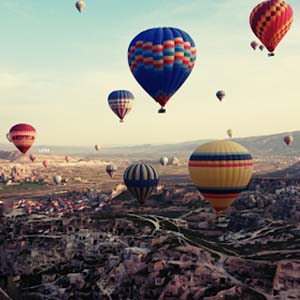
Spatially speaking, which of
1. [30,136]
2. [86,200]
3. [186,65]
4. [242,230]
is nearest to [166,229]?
[242,230]

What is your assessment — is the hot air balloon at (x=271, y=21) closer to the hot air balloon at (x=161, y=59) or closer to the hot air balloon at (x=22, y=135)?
the hot air balloon at (x=161, y=59)

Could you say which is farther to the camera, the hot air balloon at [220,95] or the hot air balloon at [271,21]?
the hot air balloon at [220,95]

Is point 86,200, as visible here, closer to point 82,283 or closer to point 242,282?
point 82,283

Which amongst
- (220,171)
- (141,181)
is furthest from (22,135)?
(220,171)

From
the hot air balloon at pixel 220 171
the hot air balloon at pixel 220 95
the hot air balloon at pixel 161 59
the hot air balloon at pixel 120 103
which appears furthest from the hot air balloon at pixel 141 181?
the hot air balloon at pixel 220 95

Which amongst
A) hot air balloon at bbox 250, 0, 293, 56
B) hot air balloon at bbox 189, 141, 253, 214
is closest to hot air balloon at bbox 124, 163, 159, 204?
hot air balloon at bbox 189, 141, 253, 214

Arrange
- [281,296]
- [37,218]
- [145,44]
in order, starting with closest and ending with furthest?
[145,44] → [281,296] → [37,218]

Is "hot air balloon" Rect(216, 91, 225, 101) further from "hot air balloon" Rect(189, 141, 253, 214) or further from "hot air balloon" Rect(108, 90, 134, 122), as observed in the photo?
"hot air balloon" Rect(189, 141, 253, 214)
